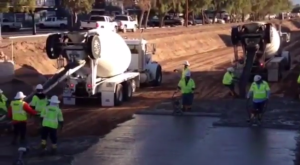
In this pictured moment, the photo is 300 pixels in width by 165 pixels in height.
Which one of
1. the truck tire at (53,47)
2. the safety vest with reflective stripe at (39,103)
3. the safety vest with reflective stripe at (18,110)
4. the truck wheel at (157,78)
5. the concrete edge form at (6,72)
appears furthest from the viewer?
the truck wheel at (157,78)

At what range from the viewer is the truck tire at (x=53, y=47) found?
2734cm

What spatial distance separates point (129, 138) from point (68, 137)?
202 cm

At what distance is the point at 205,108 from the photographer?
88.6 ft

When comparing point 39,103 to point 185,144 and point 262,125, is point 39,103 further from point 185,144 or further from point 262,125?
point 262,125

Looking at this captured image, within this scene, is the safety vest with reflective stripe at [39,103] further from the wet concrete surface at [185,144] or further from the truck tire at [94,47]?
the truck tire at [94,47]

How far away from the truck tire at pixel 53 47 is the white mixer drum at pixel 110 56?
164 centimetres

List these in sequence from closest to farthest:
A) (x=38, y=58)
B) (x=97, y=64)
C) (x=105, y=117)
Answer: (x=105, y=117) < (x=97, y=64) < (x=38, y=58)

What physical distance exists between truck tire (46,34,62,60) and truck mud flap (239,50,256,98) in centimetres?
826

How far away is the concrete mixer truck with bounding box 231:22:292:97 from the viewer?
3388 centimetres

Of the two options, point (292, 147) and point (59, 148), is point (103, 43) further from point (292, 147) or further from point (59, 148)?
point (292, 147)

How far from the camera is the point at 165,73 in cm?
4384

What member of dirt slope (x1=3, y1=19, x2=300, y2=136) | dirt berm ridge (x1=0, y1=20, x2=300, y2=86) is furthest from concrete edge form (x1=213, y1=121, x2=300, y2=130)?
dirt berm ridge (x1=0, y1=20, x2=300, y2=86)

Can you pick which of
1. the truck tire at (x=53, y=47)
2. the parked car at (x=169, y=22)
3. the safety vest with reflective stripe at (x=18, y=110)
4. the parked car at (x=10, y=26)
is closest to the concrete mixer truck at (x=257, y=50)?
the truck tire at (x=53, y=47)

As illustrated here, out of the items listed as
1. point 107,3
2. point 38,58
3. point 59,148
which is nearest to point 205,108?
point 59,148
